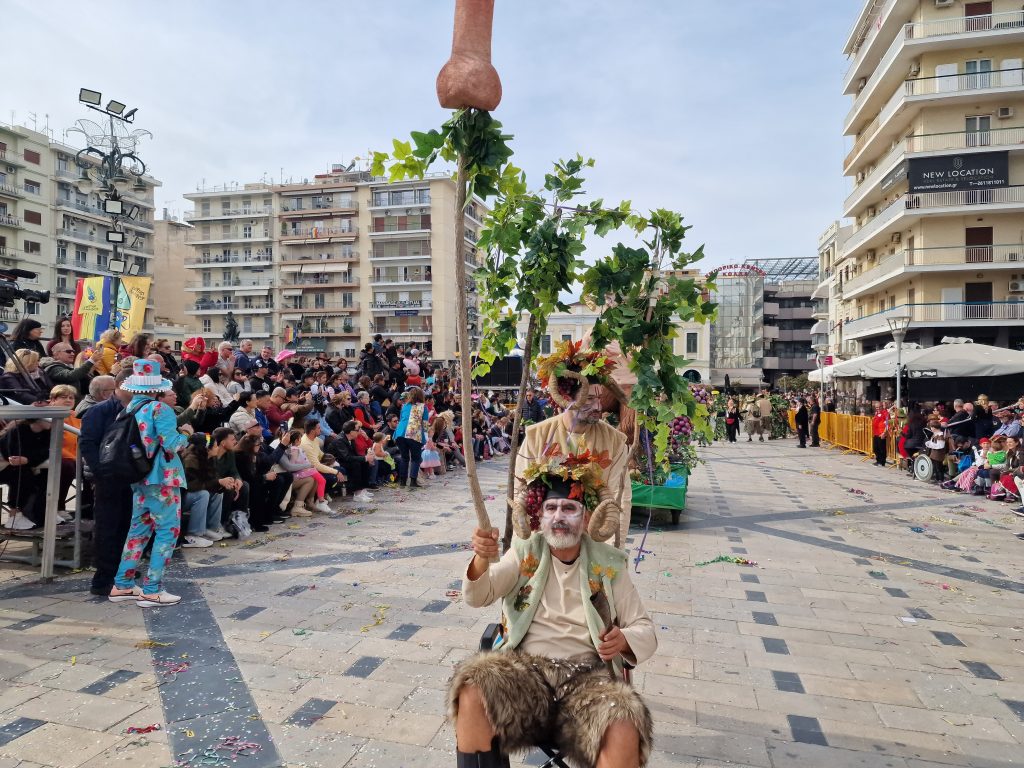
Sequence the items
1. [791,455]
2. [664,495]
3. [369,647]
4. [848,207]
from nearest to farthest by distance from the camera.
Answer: [369,647] → [664,495] → [791,455] → [848,207]

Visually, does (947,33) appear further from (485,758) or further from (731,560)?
(485,758)

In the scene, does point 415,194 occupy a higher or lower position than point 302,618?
higher

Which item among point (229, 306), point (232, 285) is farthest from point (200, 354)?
point (232, 285)

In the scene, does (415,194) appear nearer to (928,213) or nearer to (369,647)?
(928,213)

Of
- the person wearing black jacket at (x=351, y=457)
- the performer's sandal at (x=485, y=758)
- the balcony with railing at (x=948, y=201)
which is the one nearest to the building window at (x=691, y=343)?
the balcony with railing at (x=948, y=201)

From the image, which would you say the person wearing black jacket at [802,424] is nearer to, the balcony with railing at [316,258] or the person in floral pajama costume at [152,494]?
the person in floral pajama costume at [152,494]

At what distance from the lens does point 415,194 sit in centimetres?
5806

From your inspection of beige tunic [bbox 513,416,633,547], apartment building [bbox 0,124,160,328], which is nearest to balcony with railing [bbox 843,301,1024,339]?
beige tunic [bbox 513,416,633,547]

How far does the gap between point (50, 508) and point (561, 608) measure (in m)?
5.16

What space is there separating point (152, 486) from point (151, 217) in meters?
65.0

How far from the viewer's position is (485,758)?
261cm

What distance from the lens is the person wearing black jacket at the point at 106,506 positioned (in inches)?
223

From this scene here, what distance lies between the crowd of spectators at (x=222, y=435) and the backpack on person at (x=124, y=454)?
0.50ft

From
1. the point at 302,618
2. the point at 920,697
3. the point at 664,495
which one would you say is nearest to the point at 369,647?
the point at 302,618
